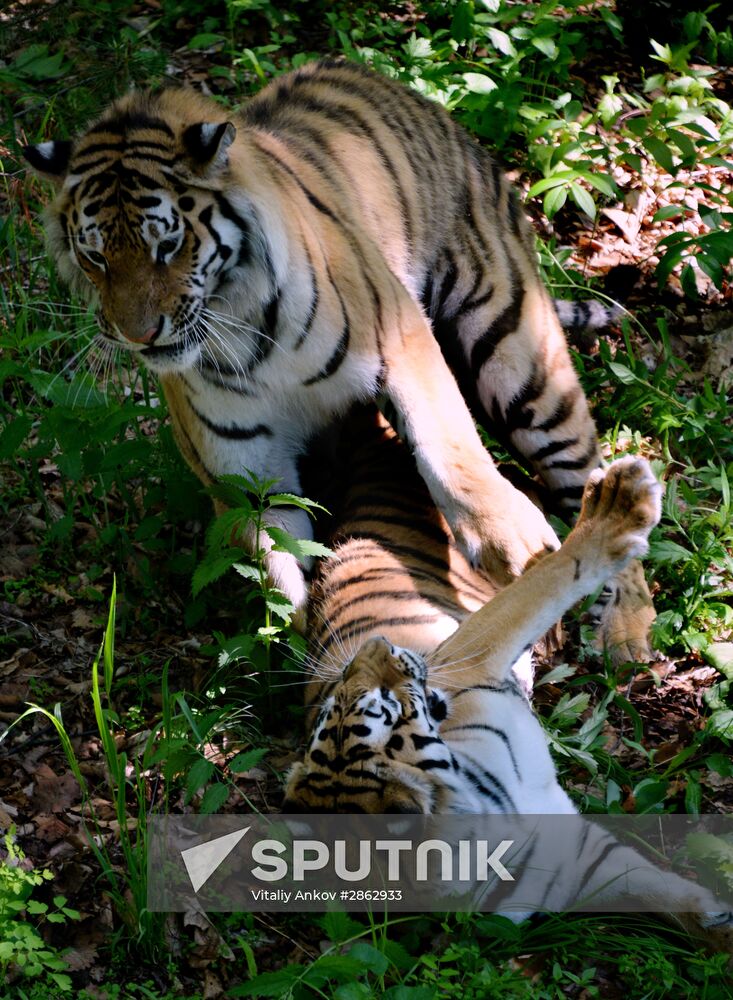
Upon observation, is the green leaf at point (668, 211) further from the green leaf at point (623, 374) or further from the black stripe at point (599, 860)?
the black stripe at point (599, 860)

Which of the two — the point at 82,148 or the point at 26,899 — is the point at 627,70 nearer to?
the point at 82,148

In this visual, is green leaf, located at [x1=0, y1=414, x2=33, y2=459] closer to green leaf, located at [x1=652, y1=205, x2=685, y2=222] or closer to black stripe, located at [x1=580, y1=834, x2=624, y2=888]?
black stripe, located at [x1=580, y1=834, x2=624, y2=888]

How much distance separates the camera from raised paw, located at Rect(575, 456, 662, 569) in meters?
2.96

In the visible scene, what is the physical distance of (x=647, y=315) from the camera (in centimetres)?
458

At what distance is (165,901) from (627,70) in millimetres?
4496

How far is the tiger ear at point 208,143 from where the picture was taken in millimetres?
2787

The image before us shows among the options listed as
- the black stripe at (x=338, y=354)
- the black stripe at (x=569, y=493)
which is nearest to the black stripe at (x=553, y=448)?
the black stripe at (x=569, y=493)

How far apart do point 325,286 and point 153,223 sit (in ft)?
1.82

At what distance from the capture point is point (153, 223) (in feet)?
9.17

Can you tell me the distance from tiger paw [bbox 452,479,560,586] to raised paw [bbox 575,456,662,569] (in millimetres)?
210

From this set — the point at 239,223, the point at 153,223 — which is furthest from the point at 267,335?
the point at 153,223

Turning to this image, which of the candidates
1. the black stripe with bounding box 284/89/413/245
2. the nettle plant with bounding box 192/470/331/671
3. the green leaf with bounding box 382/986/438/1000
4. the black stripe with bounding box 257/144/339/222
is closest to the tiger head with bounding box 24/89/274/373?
the black stripe with bounding box 257/144/339/222

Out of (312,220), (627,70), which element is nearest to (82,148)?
(312,220)

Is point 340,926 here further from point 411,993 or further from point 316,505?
point 316,505
